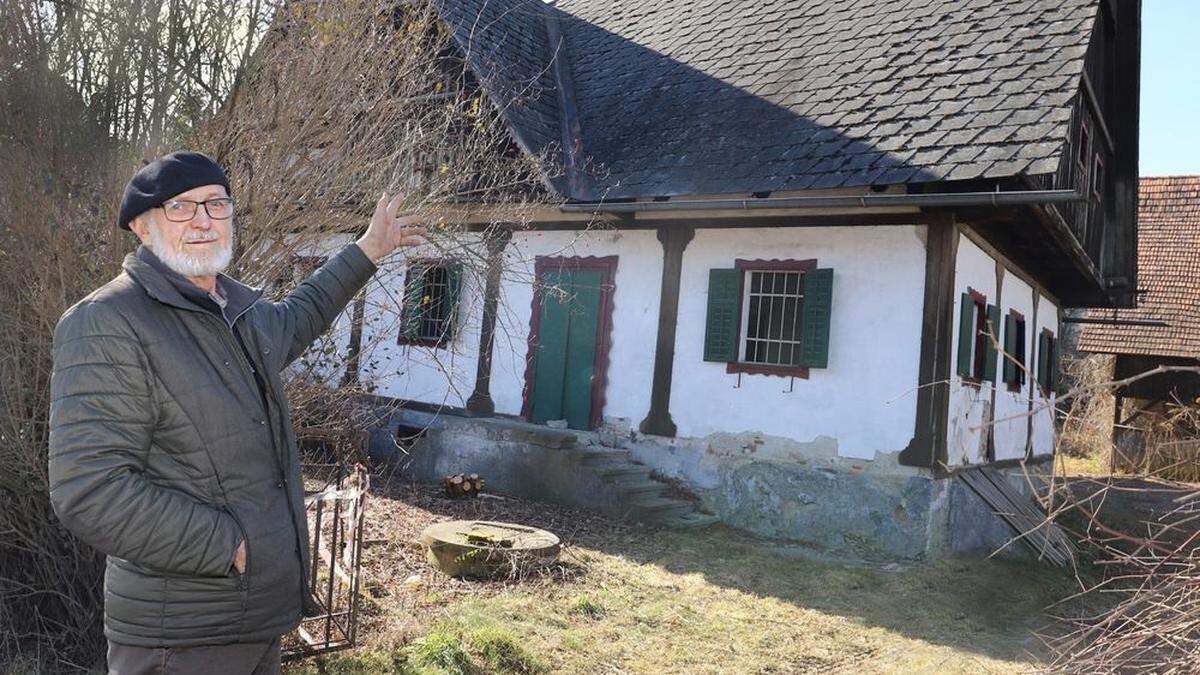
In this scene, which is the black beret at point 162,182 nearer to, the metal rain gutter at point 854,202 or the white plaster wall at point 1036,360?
the metal rain gutter at point 854,202

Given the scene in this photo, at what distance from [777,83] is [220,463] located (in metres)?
10.1

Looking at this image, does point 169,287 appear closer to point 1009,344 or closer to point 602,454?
point 602,454

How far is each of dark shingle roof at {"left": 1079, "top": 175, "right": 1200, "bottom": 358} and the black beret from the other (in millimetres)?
19300

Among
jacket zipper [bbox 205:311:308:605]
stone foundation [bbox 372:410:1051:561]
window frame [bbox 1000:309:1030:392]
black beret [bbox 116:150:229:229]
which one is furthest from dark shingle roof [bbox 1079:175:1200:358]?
black beret [bbox 116:150:229:229]

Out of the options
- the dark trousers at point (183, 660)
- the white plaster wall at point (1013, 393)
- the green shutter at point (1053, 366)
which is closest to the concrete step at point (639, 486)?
the white plaster wall at point (1013, 393)

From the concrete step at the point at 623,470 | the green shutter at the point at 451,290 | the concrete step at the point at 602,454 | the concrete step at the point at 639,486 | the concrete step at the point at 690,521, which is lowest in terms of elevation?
the concrete step at the point at 690,521

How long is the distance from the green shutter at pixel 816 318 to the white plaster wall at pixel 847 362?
0.44 feet

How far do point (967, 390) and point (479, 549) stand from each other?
234 inches

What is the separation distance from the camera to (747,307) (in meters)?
10.4

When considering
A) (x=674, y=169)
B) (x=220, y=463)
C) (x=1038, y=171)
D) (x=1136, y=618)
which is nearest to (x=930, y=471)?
(x=1038, y=171)

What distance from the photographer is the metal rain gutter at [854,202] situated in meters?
8.37

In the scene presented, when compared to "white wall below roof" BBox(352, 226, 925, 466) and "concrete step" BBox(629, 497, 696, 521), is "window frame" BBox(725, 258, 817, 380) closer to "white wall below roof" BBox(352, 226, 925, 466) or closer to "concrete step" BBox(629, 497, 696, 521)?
"white wall below roof" BBox(352, 226, 925, 466)

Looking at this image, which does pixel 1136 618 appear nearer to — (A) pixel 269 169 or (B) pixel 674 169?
(A) pixel 269 169

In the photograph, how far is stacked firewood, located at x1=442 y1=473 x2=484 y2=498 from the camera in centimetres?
974
